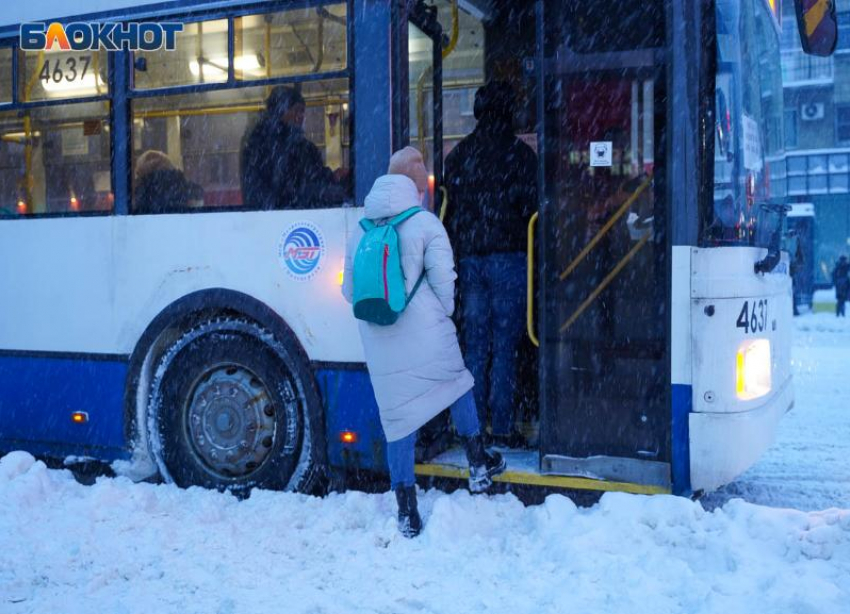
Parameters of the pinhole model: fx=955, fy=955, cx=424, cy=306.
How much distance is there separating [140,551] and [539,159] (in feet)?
8.70

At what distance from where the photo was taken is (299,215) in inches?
198

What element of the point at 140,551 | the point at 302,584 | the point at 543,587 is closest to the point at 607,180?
the point at 543,587

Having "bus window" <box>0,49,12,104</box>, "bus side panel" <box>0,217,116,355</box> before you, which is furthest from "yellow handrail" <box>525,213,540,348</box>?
"bus window" <box>0,49,12,104</box>

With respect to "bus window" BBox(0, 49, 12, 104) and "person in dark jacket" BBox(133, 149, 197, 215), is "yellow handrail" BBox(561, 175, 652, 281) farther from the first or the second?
"bus window" BBox(0, 49, 12, 104)

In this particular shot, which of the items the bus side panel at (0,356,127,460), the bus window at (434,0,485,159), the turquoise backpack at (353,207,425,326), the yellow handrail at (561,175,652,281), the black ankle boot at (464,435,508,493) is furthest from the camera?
the bus window at (434,0,485,159)

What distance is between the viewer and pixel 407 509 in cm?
447

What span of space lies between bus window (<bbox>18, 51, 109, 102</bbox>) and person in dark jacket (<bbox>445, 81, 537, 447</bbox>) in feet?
7.11

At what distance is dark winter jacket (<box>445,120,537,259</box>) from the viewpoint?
5.42 m

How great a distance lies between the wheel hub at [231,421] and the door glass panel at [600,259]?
156cm

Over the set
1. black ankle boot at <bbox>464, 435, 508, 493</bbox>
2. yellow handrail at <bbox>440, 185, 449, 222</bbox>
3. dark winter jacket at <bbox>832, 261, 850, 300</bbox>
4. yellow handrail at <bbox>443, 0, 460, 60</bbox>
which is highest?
yellow handrail at <bbox>443, 0, 460, 60</bbox>

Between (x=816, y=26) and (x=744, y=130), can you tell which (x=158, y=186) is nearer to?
(x=744, y=130)

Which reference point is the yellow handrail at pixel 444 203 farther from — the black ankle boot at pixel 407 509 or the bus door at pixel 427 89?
the black ankle boot at pixel 407 509

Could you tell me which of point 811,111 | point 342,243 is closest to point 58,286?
point 342,243
